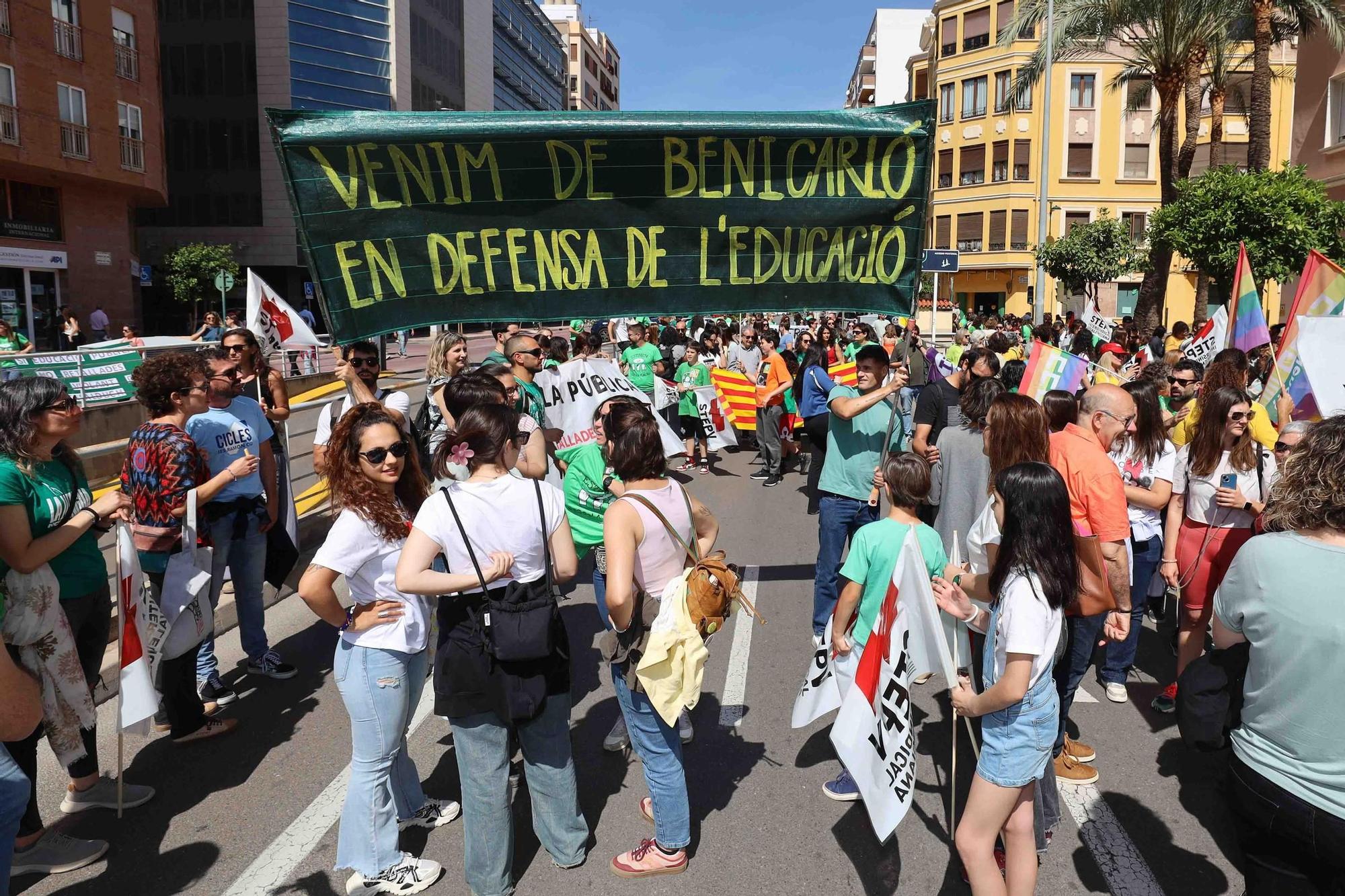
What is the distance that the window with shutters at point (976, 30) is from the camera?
48.2 m

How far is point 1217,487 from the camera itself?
186 inches

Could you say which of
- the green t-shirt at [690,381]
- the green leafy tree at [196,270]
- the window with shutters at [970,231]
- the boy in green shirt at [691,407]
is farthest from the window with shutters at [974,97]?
the green t-shirt at [690,381]

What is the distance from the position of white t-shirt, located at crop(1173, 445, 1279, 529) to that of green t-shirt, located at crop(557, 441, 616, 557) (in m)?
3.07

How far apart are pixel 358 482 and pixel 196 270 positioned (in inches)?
1532

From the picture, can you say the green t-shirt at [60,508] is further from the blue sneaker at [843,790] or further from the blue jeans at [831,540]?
the blue jeans at [831,540]

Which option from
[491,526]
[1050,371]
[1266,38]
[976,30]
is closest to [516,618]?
[491,526]

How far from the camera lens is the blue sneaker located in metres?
4.02

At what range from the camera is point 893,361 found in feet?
17.0

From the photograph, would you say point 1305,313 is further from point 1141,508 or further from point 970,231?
point 970,231

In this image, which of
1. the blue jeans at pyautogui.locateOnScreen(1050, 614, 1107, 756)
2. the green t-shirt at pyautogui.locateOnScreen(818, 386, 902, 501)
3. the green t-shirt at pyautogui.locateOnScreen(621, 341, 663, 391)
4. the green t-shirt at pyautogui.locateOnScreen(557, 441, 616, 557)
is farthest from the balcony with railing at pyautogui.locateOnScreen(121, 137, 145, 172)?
the blue jeans at pyautogui.locateOnScreen(1050, 614, 1107, 756)

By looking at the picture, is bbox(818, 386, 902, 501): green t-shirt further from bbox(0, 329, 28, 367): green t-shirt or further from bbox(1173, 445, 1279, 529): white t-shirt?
bbox(0, 329, 28, 367): green t-shirt

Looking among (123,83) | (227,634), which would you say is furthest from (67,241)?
(227,634)

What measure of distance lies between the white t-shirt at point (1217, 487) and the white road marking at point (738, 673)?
2592 mm

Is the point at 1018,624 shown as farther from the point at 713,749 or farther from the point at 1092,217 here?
the point at 1092,217
